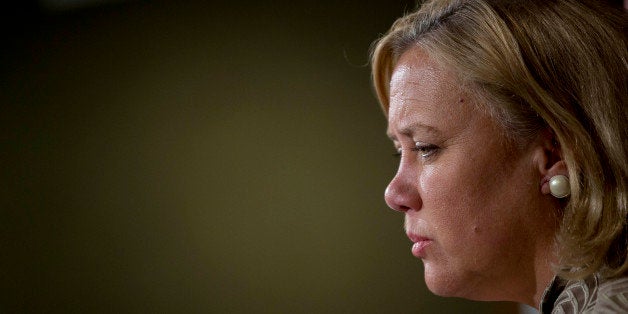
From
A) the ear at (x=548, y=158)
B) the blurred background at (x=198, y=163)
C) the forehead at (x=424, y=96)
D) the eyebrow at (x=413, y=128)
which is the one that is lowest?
the ear at (x=548, y=158)

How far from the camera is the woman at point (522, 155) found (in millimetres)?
791

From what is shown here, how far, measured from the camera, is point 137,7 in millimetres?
2666

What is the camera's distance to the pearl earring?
2.64 ft

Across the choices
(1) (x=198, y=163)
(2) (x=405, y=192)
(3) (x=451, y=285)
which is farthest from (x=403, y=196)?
(1) (x=198, y=163)

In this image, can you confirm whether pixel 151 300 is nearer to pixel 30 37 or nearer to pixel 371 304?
pixel 371 304

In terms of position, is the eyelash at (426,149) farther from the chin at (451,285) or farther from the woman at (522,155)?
the chin at (451,285)

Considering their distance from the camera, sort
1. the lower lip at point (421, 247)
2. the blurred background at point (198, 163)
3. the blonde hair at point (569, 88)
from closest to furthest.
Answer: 1. the blonde hair at point (569, 88)
2. the lower lip at point (421, 247)
3. the blurred background at point (198, 163)

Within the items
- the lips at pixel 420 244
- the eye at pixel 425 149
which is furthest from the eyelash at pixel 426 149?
the lips at pixel 420 244

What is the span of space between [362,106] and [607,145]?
6.50 feet

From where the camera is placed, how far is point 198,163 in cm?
269

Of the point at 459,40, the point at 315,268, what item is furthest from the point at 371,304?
the point at 459,40

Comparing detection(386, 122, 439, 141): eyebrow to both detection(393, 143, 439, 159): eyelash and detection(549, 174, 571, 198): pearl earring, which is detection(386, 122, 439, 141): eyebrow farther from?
detection(549, 174, 571, 198): pearl earring

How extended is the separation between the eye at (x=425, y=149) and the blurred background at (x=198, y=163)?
185 cm

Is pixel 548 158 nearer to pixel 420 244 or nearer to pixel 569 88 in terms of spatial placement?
pixel 569 88
